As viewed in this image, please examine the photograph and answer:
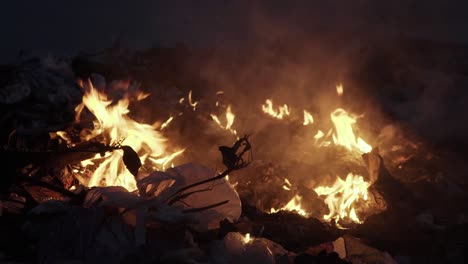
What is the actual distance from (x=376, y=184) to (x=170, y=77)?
16.0 feet

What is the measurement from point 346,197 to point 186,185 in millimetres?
2616

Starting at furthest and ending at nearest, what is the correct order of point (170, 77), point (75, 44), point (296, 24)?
1. point (296, 24)
2. point (75, 44)
3. point (170, 77)

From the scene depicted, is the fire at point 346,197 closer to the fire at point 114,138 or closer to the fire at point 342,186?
the fire at point 342,186

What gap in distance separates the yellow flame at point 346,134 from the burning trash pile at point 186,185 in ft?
0.05

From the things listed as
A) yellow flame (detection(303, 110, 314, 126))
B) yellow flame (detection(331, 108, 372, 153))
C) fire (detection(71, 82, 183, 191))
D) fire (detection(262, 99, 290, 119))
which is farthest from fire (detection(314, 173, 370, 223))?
fire (detection(262, 99, 290, 119))

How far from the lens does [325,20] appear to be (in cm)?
985

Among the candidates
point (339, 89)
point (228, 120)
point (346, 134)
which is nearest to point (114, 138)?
point (228, 120)

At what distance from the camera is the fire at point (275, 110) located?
6.82 m

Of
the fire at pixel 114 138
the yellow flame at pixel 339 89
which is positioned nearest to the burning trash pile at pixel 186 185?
the fire at pixel 114 138

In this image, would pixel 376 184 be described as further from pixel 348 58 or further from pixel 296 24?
pixel 296 24

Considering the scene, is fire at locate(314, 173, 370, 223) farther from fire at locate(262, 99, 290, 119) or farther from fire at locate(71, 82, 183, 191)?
fire at locate(262, 99, 290, 119)

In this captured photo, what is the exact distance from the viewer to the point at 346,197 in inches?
185

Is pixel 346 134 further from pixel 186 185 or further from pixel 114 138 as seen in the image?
pixel 186 185

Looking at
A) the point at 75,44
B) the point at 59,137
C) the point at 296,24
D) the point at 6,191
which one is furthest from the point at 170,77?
the point at 6,191
